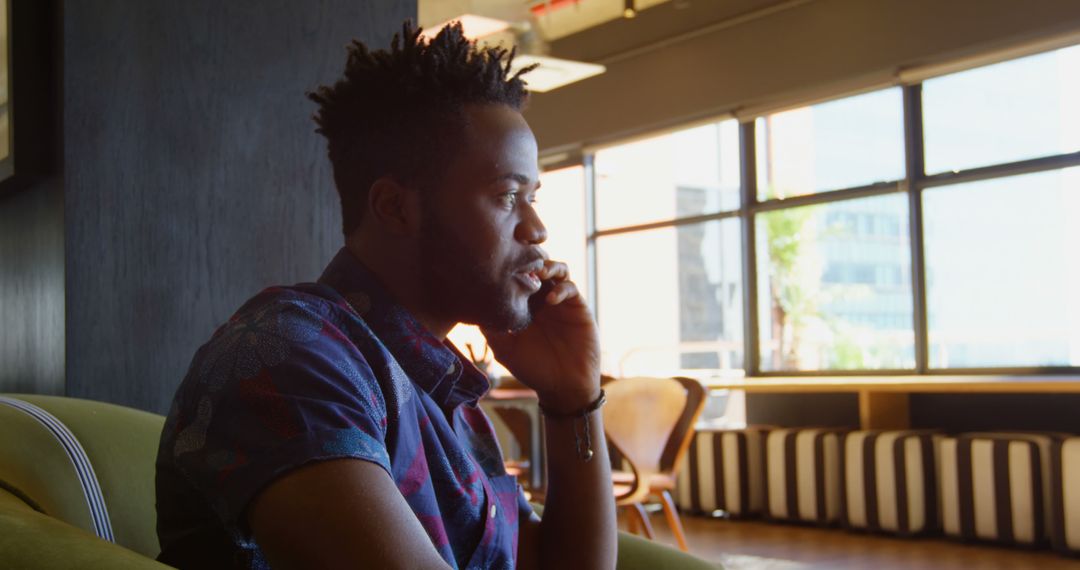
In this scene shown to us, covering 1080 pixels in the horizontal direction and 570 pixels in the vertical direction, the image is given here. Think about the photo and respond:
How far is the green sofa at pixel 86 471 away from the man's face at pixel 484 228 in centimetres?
44

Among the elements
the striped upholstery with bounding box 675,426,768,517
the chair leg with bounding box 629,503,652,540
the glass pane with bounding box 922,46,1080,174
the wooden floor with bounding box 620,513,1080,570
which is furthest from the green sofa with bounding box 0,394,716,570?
the striped upholstery with bounding box 675,426,768,517

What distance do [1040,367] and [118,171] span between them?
525 cm

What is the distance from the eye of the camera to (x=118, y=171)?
6.33 feet

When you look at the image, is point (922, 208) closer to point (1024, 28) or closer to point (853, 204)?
point (853, 204)

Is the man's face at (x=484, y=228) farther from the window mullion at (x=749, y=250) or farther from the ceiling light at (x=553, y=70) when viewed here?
the window mullion at (x=749, y=250)

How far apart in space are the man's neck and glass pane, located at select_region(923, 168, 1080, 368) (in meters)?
5.37

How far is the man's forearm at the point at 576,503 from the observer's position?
1.45 metres

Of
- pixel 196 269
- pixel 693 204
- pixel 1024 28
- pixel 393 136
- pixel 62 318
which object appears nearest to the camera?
pixel 393 136

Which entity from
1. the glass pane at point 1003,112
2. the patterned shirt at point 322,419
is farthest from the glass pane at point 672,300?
the patterned shirt at point 322,419

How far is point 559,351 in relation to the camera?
151 cm

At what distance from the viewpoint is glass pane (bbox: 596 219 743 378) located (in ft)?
24.7

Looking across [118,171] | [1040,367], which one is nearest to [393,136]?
[118,171]

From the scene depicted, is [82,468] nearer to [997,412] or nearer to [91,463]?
[91,463]

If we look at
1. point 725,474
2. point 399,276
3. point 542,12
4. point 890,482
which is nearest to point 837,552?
point 890,482
